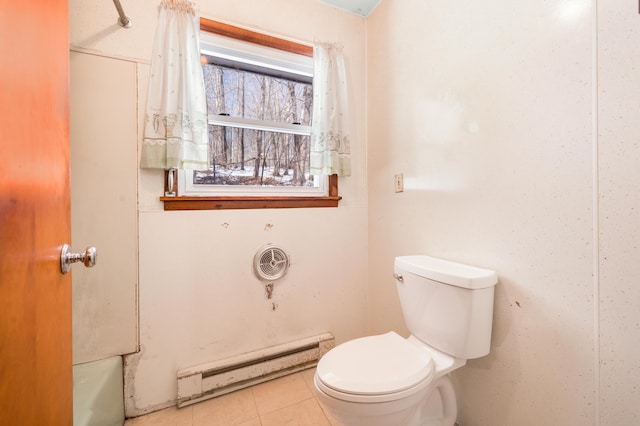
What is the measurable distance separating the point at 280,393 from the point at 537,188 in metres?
1.55

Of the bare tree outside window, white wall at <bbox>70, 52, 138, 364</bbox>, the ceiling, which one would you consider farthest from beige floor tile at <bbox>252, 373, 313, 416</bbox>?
the ceiling

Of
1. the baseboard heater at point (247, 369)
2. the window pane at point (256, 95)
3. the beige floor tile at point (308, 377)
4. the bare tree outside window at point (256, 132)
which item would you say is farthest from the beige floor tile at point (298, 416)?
the window pane at point (256, 95)

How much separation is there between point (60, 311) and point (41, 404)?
20 cm

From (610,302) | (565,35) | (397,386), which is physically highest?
(565,35)

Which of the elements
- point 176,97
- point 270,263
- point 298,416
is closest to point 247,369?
point 298,416

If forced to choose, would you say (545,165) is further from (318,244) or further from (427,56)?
(318,244)

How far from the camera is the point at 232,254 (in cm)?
154

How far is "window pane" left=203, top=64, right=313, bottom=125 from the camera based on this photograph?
1.63 meters

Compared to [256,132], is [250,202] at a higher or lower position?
lower

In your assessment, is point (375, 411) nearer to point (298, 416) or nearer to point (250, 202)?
point (298, 416)

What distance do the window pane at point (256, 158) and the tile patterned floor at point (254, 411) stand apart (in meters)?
1.19

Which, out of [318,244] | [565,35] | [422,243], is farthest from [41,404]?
[565,35]

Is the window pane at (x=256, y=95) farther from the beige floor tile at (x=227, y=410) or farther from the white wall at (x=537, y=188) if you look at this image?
the beige floor tile at (x=227, y=410)

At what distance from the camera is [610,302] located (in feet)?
2.66
